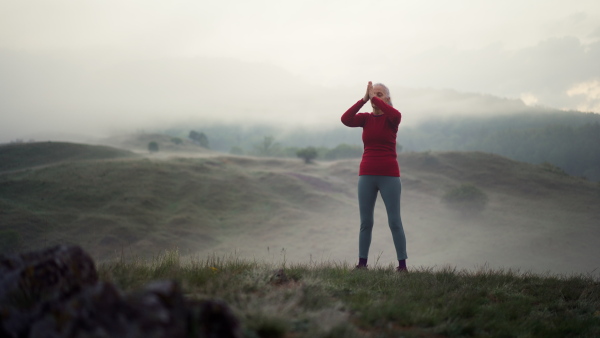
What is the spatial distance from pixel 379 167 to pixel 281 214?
36.6m

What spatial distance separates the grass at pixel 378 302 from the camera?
9.21ft

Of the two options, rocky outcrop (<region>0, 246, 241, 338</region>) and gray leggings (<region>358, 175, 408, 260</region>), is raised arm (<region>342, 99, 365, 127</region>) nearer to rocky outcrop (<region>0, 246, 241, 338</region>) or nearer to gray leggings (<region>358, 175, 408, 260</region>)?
gray leggings (<region>358, 175, 408, 260</region>)

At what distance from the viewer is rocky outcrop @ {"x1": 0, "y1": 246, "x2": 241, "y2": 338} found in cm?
165

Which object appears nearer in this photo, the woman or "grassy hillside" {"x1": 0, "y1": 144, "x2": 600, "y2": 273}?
the woman

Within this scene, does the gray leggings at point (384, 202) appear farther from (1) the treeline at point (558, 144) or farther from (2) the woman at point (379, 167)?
(1) the treeline at point (558, 144)

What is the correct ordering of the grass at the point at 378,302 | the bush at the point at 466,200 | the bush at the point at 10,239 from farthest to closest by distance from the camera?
the bush at the point at 466,200
the bush at the point at 10,239
the grass at the point at 378,302

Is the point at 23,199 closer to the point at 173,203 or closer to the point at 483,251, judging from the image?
the point at 173,203

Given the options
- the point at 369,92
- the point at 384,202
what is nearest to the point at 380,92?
the point at 369,92

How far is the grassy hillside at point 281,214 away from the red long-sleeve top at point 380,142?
1952 cm

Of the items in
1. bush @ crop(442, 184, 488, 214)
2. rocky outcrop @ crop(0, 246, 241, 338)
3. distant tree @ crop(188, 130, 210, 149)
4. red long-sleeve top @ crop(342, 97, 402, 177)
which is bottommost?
bush @ crop(442, 184, 488, 214)

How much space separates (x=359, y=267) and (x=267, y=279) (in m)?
2.45

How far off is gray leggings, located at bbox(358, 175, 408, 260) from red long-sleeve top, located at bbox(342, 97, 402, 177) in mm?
131

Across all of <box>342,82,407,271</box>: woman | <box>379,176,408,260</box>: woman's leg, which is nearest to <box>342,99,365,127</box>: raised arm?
<box>342,82,407,271</box>: woman

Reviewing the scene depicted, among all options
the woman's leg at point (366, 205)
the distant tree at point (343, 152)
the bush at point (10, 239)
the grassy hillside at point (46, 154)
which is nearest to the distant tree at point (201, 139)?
the distant tree at point (343, 152)
